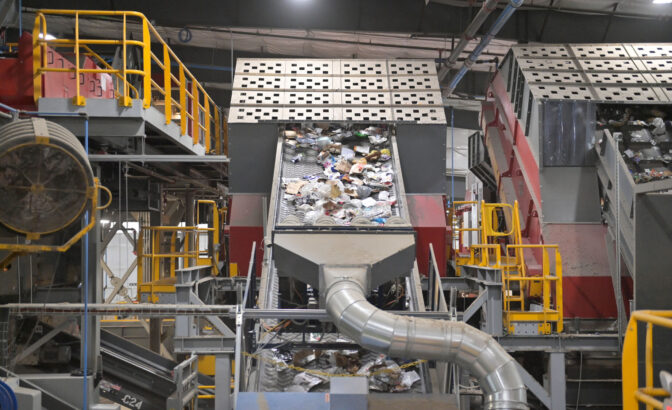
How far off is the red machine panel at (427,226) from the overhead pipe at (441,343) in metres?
2.82

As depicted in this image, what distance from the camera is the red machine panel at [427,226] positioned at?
7629mm

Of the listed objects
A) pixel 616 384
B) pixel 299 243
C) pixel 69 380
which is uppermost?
pixel 299 243

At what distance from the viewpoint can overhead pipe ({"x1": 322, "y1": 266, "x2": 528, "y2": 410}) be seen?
4.33 m

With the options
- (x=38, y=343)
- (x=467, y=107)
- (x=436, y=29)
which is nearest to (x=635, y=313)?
(x=38, y=343)

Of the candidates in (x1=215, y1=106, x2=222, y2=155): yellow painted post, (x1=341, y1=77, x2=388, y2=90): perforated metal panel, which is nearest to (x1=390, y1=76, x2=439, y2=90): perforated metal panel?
(x1=341, y1=77, x2=388, y2=90): perforated metal panel

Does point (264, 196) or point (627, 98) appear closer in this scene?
point (264, 196)

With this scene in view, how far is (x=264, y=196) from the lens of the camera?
8.30 metres

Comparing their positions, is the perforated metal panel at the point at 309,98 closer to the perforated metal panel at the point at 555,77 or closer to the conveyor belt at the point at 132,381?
the perforated metal panel at the point at 555,77

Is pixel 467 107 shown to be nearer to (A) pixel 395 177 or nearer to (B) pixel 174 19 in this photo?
(B) pixel 174 19

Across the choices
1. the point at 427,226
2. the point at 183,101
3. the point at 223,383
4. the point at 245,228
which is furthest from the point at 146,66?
the point at 427,226

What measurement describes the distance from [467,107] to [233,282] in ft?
48.0

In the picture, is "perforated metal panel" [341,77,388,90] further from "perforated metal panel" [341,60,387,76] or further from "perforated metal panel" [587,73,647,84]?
"perforated metal panel" [587,73,647,84]

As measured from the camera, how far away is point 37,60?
21.7 ft

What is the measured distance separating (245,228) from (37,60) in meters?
3.06
